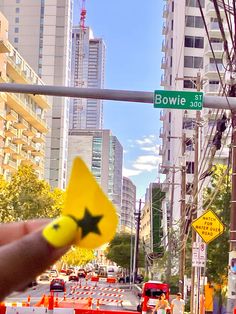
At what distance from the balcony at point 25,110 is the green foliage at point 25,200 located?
4509 centimetres

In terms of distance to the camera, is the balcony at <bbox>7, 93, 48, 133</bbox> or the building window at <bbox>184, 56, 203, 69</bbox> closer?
the building window at <bbox>184, 56, 203, 69</bbox>

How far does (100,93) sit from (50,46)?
17436cm

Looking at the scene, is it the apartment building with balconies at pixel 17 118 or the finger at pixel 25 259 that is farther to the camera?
the apartment building with balconies at pixel 17 118

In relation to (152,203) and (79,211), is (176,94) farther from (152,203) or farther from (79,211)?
(152,203)

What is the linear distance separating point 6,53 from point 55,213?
43895 mm

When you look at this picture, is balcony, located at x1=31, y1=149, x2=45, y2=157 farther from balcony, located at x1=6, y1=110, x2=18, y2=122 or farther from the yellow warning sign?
the yellow warning sign

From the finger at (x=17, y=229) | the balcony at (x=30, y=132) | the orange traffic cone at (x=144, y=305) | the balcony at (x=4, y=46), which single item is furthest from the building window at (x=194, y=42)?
the finger at (x=17, y=229)

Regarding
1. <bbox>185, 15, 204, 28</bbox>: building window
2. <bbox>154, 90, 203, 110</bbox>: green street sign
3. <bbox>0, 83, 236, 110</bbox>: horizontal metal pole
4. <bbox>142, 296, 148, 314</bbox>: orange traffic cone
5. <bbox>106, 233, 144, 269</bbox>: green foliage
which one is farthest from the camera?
<bbox>106, 233, 144, 269</bbox>: green foliage

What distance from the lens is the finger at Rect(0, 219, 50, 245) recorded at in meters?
2.34

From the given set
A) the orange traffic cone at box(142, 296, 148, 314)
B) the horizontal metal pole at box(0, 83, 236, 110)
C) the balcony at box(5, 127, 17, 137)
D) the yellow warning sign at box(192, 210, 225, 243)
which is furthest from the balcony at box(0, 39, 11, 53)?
the horizontal metal pole at box(0, 83, 236, 110)

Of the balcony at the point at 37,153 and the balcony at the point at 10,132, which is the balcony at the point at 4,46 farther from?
the balcony at the point at 37,153

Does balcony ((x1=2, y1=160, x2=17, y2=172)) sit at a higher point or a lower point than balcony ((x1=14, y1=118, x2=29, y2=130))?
lower

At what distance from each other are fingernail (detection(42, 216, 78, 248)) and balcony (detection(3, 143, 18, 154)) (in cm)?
10363

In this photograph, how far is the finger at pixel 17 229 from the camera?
2342mm
